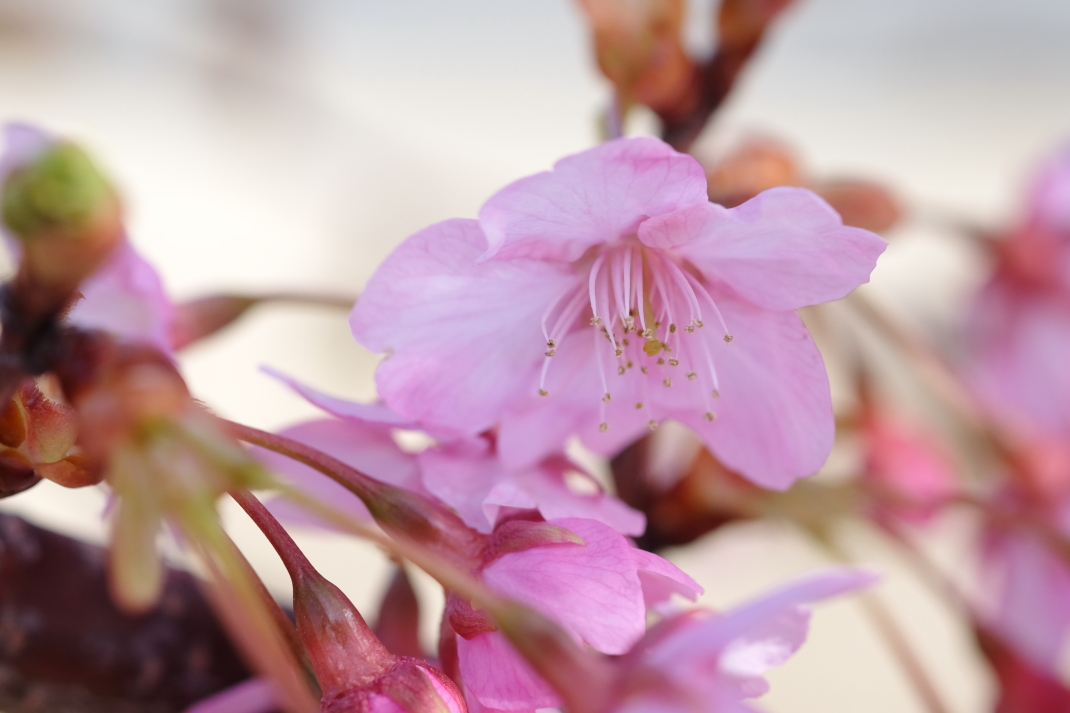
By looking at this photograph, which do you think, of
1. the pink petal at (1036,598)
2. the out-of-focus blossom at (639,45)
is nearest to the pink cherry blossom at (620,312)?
the out-of-focus blossom at (639,45)

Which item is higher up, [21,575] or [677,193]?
[677,193]

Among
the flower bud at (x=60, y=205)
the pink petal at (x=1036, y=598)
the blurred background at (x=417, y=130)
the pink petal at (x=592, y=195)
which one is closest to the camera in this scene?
the flower bud at (x=60, y=205)

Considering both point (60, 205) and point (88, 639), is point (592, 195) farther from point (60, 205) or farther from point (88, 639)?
point (88, 639)

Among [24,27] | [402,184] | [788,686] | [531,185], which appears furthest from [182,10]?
[531,185]

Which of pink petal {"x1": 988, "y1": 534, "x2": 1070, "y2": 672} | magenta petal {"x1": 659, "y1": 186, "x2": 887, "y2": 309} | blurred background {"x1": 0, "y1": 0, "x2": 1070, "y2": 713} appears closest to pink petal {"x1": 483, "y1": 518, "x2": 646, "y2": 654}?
magenta petal {"x1": 659, "y1": 186, "x2": 887, "y2": 309}

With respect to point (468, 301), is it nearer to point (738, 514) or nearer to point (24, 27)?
point (738, 514)

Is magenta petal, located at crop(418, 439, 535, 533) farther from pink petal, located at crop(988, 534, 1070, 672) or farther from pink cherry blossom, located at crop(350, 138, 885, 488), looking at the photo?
pink petal, located at crop(988, 534, 1070, 672)

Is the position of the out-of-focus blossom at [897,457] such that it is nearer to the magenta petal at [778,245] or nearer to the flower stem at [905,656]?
the flower stem at [905,656]
